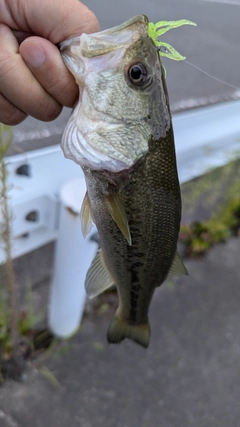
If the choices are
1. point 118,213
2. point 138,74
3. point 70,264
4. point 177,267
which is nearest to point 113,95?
point 138,74

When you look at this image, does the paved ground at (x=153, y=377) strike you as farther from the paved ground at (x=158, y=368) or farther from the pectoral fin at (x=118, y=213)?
the pectoral fin at (x=118, y=213)

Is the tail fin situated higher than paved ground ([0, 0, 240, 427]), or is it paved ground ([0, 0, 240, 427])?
the tail fin

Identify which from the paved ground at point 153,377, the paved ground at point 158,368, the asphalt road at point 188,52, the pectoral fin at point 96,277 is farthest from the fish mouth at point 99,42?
the paved ground at point 153,377

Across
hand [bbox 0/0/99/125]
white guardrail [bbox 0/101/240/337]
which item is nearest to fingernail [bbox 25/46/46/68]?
hand [bbox 0/0/99/125]

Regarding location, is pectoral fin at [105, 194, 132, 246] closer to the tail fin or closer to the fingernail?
the fingernail

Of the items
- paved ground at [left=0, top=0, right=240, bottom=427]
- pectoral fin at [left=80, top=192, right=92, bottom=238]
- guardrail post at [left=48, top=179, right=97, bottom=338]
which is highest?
pectoral fin at [left=80, top=192, right=92, bottom=238]

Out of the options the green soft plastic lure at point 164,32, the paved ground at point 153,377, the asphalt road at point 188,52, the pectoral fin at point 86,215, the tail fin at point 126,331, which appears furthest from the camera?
the asphalt road at point 188,52

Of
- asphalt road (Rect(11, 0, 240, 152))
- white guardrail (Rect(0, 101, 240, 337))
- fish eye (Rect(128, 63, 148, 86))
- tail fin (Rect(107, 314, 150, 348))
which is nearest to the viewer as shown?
fish eye (Rect(128, 63, 148, 86))
